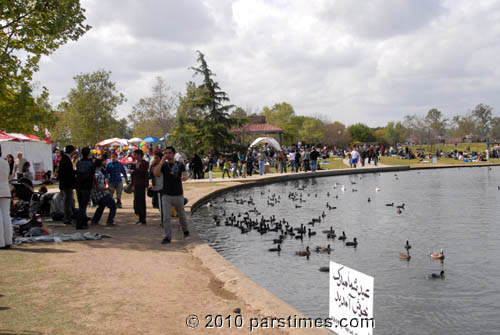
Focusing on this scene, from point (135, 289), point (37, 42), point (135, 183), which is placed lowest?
point (135, 289)

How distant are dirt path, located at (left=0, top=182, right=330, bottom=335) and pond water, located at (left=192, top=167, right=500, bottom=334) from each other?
5.33 feet

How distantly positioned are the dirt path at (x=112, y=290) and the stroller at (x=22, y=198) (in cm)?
310

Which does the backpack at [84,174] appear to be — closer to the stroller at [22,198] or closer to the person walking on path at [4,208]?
the stroller at [22,198]

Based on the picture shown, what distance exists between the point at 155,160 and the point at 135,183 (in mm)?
1026

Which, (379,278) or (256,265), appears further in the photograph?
(256,265)

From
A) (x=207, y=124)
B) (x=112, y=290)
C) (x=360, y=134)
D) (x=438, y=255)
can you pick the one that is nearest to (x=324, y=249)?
(x=438, y=255)

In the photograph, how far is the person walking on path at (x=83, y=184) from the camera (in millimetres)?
12336

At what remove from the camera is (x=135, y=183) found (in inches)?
521

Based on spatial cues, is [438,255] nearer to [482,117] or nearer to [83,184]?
[83,184]

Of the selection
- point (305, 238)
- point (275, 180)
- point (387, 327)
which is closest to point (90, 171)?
point (305, 238)

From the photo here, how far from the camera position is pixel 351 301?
4492 millimetres

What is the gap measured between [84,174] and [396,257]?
815 centimetres

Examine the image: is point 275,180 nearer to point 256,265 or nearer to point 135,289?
point 256,265

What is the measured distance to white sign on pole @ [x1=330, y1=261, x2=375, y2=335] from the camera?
13.8 ft
